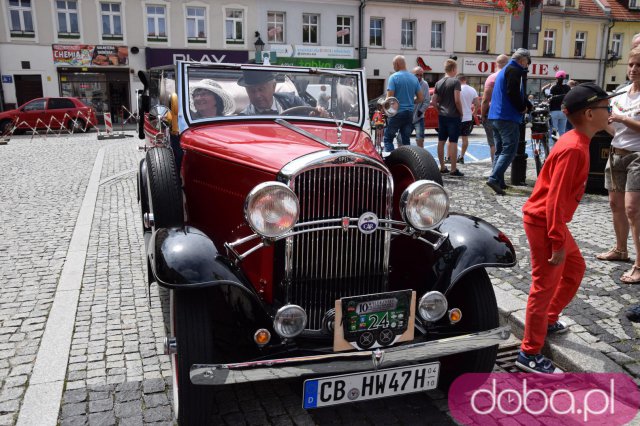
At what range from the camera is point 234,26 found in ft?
91.7

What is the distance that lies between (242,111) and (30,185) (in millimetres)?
7146

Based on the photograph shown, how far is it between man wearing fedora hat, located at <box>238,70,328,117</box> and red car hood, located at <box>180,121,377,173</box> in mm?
148

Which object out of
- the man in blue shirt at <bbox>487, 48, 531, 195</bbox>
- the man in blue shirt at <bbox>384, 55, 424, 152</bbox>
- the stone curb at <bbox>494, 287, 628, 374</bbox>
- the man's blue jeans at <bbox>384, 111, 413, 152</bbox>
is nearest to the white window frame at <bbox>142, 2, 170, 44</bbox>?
the man in blue shirt at <bbox>384, 55, 424, 152</bbox>

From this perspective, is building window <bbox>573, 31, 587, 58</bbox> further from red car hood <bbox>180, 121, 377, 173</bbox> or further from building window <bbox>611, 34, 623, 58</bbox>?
red car hood <bbox>180, 121, 377, 173</bbox>

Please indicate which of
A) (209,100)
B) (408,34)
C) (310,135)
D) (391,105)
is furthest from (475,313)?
(408,34)

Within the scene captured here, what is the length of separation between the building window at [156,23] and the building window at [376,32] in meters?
10.6

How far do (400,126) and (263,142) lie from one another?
19.6 feet

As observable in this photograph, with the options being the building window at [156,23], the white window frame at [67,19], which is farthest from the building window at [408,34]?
the white window frame at [67,19]

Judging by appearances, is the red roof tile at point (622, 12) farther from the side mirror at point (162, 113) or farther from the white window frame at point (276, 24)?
the side mirror at point (162, 113)

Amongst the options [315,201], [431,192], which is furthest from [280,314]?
[431,192]

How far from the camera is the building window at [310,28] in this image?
29.0 meters

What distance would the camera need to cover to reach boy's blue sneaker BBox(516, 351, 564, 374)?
3301 millimetres

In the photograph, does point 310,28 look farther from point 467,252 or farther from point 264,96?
point 467,252

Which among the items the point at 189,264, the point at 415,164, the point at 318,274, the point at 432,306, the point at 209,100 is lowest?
the point at 432,306
